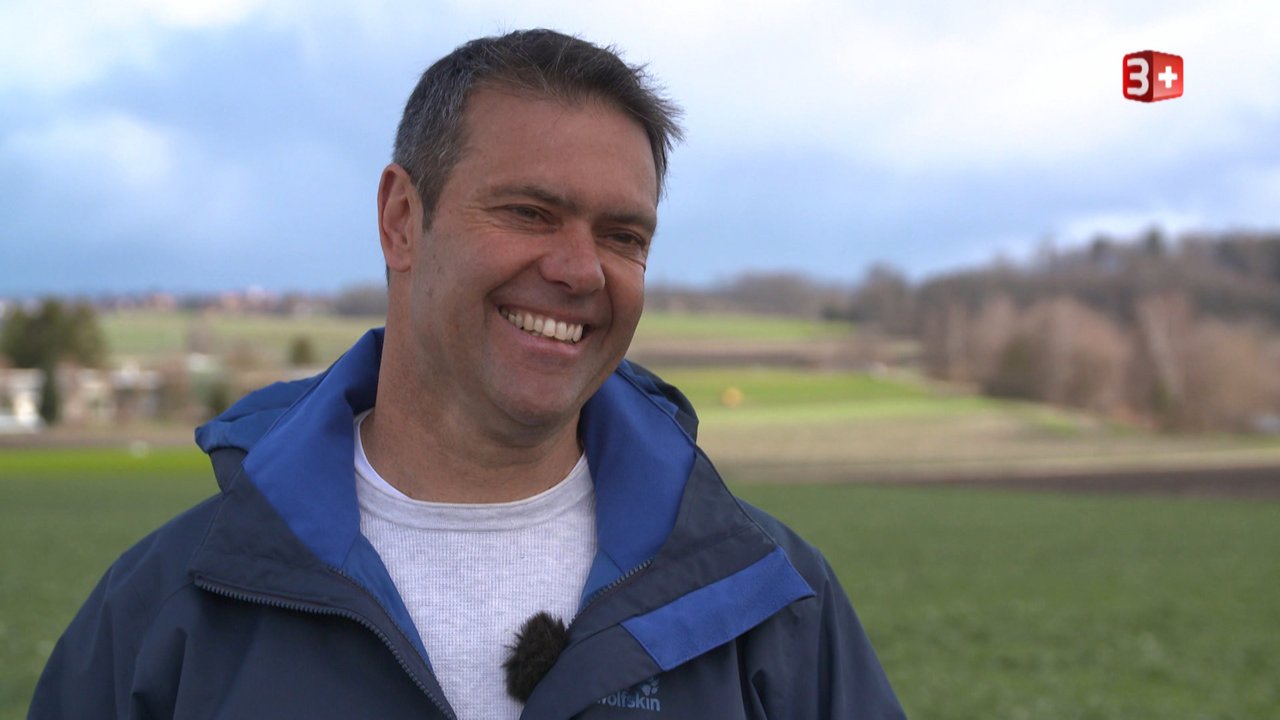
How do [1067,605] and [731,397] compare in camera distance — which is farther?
[731,397]

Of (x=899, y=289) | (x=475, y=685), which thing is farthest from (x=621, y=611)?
(x=899, y=289)

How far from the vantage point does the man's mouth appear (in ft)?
7.27

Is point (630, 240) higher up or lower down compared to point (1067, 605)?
higher up

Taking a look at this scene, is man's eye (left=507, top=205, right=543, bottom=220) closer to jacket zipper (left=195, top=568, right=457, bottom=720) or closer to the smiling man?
the smiling man

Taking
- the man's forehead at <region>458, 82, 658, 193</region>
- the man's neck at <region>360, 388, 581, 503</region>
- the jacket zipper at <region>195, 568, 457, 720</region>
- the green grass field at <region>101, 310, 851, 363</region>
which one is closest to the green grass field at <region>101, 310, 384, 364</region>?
the green grass field at <region>101, 310, 851, 363</region>

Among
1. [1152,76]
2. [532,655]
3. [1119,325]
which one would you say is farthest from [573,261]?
[1119,325]

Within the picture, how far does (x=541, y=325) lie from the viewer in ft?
7.27

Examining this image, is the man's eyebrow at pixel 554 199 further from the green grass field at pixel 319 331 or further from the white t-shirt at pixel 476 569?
the green grass field at pixel 319 331

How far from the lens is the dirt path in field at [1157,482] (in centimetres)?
4206

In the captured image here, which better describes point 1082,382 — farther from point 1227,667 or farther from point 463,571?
point 463,571

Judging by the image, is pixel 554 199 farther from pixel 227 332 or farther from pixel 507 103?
pixel 227 332

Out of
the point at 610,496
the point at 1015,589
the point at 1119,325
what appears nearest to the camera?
the point at 610,496

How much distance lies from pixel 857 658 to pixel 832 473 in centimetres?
5201

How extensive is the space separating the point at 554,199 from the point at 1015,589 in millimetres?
19446
